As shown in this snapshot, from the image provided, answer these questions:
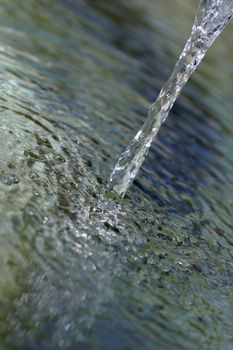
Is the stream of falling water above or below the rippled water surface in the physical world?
above

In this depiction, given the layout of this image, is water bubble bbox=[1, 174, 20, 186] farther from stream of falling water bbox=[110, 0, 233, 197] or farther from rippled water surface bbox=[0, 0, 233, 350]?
stream of falling water bbox=[110, 0, 233, 197]

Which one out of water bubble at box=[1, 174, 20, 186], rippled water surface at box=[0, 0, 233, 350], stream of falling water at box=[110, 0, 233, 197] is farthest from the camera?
stream of falling water at box=[110, 0, 233, 197]

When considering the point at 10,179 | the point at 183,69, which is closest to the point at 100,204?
the point at 10,179

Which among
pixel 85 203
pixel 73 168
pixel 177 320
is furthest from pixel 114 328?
pixel 73 168

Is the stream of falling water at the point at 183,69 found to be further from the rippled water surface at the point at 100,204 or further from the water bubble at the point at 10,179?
the water bubble at the point at 10,179

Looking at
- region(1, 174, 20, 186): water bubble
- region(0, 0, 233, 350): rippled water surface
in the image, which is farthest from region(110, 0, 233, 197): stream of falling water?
region(1, 174, 20, 186): water bubble

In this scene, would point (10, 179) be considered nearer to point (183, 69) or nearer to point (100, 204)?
point (100, 204)
